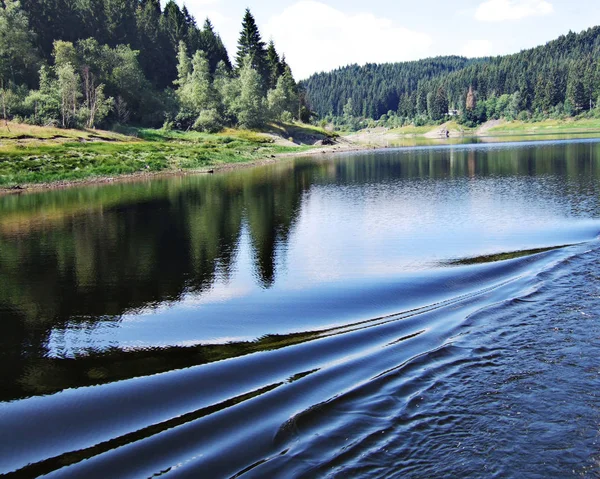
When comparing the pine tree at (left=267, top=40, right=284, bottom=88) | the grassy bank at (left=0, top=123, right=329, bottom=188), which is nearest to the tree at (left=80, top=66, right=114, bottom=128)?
the grassy bank at (left=0, top=123, right=329, bottom=188)

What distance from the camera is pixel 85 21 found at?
143500 millimetres

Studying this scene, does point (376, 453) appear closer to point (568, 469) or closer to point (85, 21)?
point (568, 469)

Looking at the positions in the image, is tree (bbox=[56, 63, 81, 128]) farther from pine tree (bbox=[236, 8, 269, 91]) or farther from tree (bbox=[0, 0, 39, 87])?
pine tree (bbox=[236, 8, 269, 91])

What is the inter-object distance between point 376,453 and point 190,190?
41347 millimetres

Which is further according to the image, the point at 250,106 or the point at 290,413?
the point at 250,106

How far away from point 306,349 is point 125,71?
4674 inches

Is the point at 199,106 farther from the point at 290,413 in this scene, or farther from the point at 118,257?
the point at 290,413

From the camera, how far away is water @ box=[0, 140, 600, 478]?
8.95 metres

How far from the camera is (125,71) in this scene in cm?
11894

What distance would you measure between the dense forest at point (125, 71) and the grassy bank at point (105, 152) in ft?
27.2

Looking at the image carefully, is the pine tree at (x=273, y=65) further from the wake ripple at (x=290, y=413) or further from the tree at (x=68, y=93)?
the wake ripple at (x=290, y=413)

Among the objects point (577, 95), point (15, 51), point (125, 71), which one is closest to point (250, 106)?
point (125, 71)

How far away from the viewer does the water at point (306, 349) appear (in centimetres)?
895

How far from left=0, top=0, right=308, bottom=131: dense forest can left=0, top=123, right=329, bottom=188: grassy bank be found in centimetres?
829
